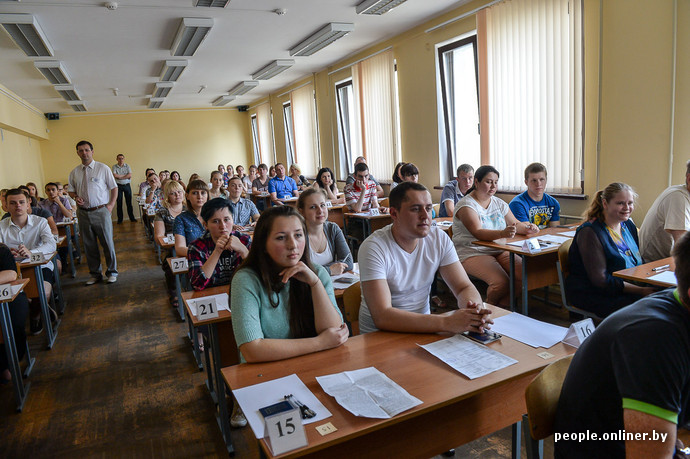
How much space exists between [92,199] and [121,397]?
11.6 feet

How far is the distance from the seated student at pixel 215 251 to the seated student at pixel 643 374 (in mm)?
2098

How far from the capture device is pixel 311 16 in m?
5.79

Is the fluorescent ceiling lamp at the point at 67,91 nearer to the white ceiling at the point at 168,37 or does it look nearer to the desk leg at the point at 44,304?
the white ceiling at the point at 168,37

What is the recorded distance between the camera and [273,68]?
864 cm

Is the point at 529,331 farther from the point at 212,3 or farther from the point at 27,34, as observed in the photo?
the point at 27,34

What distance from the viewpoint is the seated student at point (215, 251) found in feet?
9.11

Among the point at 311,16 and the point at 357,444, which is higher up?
the point at 311,16

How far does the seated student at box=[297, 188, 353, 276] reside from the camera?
311 cm

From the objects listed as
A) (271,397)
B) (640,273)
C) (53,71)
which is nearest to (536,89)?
(640,273)

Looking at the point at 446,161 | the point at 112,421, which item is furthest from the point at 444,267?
the point at 446,161

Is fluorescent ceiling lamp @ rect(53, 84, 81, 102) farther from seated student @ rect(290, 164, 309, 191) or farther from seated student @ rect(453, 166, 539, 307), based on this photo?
seated student @ rect(453, 166, 539, 307)

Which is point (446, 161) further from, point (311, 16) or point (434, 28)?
point (311, 16)

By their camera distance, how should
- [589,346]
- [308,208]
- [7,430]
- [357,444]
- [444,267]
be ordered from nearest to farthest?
[589,346] → [357,444] → [444,267] → [7,430] → [308,208]

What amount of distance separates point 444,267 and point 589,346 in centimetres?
108
